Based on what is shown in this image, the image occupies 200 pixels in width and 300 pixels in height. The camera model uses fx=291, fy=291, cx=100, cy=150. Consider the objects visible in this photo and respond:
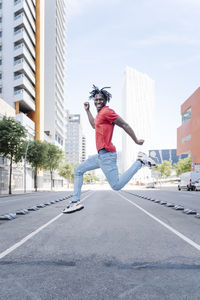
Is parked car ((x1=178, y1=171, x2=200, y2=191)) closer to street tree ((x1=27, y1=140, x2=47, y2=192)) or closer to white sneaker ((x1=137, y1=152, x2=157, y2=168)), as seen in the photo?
street tree ((x1=27, y1=140, x2=47, y2=192))

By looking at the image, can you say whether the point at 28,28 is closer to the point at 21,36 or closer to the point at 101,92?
A: the point at 21,36

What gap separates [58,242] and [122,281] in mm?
2224

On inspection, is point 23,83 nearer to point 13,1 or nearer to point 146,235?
point 13,1

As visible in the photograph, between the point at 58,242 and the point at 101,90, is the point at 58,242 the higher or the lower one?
the lower one

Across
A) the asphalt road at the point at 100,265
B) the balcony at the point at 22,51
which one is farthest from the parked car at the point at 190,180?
the balcony at the point at 22,51

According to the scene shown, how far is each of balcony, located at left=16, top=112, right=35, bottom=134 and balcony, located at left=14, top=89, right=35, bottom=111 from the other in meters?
2.66

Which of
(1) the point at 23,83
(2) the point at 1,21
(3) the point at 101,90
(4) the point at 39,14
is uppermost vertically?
(4) the point at 39,14

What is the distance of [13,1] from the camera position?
54.3 meters

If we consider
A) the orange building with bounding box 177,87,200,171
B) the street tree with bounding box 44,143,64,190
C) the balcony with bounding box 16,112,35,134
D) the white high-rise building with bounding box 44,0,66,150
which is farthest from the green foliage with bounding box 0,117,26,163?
the white high-rise building with bounding box 44,0,66,150

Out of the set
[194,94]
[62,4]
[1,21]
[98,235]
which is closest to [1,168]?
[1,21]

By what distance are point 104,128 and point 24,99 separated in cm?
4935

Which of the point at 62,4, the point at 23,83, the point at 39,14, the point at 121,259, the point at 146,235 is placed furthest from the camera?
the point at 62,4

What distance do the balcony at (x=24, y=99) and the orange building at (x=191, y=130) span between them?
117 feet

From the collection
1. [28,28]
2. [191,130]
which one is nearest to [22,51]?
[28,28]
